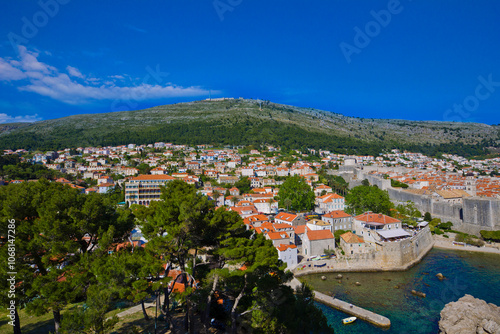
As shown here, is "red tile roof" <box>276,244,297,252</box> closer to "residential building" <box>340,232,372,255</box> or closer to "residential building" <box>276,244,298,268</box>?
"residential building" <box>276,244,298,268</box>

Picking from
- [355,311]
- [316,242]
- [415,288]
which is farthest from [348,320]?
[316,242]

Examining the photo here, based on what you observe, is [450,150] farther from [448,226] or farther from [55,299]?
[55,299]

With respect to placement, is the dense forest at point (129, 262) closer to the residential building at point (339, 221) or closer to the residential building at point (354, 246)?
the residential building at point (354, 246)

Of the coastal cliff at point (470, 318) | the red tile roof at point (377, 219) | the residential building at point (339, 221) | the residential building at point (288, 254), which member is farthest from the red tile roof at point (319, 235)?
the coastal cliff at point (470, 318)

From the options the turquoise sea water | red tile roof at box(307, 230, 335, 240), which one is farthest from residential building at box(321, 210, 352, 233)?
the turquoise sea water

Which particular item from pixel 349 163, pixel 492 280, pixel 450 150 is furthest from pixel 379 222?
pixel 450 150

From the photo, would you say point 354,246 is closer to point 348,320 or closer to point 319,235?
point 319,235
